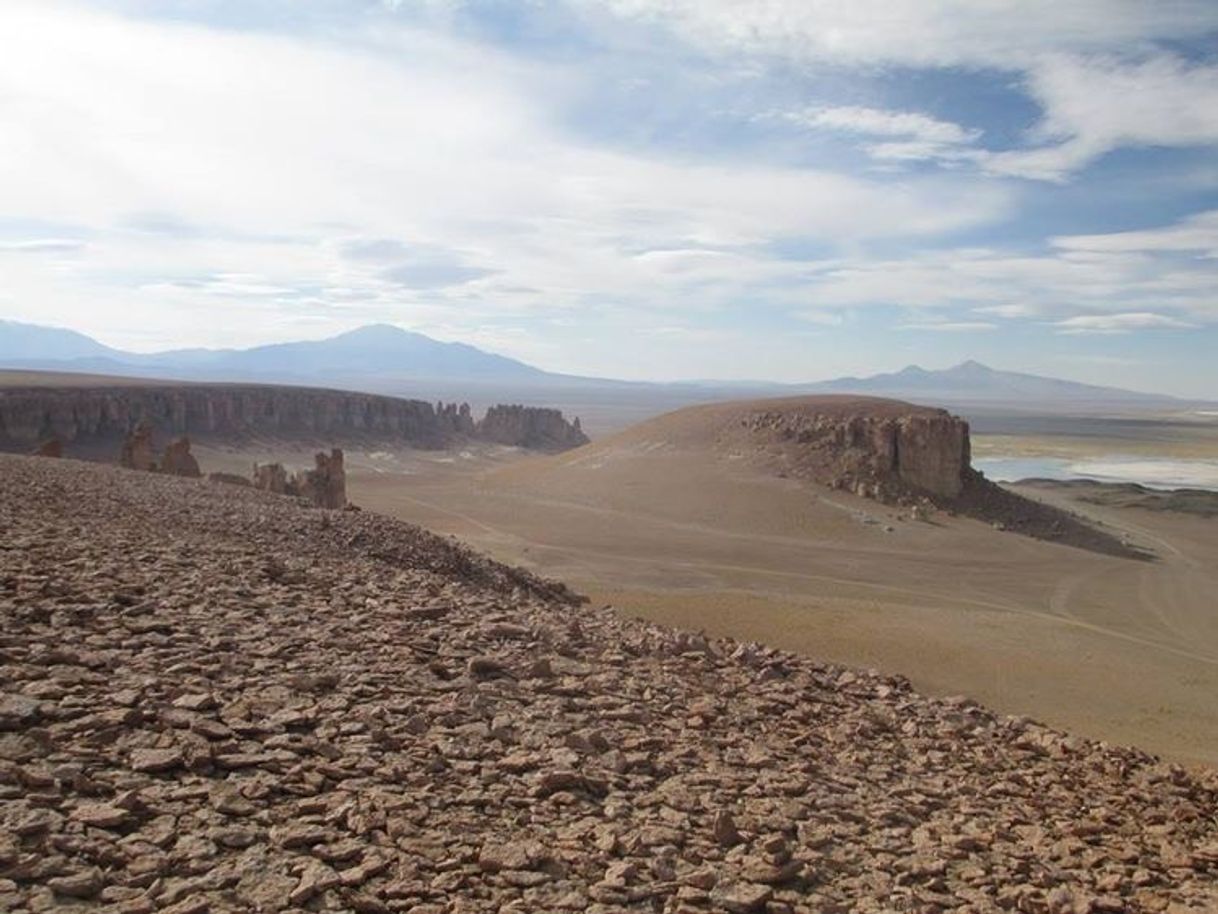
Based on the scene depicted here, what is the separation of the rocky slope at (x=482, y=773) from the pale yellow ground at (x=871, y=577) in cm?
632

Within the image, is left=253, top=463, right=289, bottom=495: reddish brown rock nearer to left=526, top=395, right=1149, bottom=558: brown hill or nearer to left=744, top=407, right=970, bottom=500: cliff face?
left=526, top=395, right=1149, bottom=558: brown hill

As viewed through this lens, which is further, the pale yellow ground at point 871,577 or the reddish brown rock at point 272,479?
the reddish brown rock at point 272,479

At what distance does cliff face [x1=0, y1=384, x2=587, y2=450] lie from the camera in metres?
56.5

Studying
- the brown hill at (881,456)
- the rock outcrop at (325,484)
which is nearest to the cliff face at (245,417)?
the rock outcrop at (325,484)

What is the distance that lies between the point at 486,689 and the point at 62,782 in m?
3.16

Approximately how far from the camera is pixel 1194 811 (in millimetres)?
7598

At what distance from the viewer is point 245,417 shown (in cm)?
7500

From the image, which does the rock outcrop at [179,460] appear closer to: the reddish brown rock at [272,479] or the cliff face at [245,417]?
the reddish brown rock at [272,479]

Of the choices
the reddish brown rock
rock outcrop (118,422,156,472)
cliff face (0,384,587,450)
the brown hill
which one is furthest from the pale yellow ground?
cliff face (0,384,587,450)

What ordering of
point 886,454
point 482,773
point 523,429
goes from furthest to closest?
1. point 523,429
2. point 886,454
3. point 482,773

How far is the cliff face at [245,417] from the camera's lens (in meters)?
56.5

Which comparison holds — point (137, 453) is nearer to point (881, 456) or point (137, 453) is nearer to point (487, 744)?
point (881, 456)

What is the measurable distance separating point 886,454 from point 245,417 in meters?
51.1

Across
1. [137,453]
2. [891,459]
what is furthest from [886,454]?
[137,453]
